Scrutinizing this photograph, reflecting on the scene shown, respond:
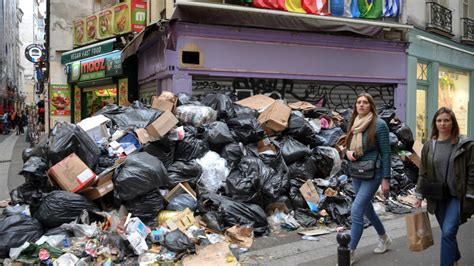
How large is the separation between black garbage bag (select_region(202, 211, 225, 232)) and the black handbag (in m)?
1.78

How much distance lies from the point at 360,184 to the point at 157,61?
268 inches

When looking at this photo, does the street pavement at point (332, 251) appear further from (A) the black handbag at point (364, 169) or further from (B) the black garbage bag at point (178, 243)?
(A) the black handbag at point (364, 169)

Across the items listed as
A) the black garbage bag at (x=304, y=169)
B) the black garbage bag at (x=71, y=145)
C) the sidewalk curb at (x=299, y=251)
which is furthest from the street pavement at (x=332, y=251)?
the black garbage bag at (x=71, y=145)

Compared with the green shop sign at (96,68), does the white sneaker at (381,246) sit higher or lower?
lower

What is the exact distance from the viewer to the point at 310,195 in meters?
6.46

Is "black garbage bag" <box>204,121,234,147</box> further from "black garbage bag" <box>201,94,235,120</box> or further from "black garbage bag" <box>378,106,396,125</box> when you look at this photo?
"black garbage bag" <box>378,106,396,125</box>

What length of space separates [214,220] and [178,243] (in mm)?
767

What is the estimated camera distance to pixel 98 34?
14.8 metres

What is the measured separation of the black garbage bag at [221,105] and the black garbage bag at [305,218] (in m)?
1.95

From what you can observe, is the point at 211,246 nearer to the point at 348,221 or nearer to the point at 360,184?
the point at 360,184

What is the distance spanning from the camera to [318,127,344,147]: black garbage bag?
7564mm

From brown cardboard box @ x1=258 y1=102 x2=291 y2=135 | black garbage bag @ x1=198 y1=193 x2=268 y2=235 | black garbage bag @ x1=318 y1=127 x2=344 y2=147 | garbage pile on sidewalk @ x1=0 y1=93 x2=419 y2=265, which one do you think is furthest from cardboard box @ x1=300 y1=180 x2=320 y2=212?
black garbage bag @ x1=318 y1=127 x2=344 y2=147

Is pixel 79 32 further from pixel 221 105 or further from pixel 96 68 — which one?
pixel 221 105

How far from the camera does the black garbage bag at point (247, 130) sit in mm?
6711
